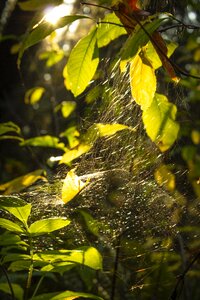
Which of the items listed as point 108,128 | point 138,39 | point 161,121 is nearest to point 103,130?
point 108,128

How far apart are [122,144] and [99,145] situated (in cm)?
7

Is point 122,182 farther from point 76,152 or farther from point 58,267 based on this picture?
point 58,267

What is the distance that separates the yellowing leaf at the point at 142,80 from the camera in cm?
114

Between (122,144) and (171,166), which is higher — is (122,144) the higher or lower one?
the higher one

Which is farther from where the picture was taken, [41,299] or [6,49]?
[6,49]

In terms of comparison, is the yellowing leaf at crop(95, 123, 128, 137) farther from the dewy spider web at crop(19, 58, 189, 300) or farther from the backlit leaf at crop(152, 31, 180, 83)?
the backlit leaf at crop(152, 31, 180, 83)

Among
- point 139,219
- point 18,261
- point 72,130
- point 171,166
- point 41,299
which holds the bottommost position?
point 41,299

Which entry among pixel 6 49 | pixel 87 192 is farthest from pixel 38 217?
pixel 6 49

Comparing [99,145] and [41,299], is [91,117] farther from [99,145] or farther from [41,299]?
[41,299]

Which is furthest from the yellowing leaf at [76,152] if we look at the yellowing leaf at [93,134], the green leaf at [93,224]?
the green leaf at [93,224]

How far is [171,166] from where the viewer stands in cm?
143

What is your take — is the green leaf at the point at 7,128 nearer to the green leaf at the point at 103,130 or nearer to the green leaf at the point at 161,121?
the green leaf at the point at 103,130

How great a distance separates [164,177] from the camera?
4.70 feet

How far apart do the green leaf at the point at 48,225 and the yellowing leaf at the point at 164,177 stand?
0.35m
